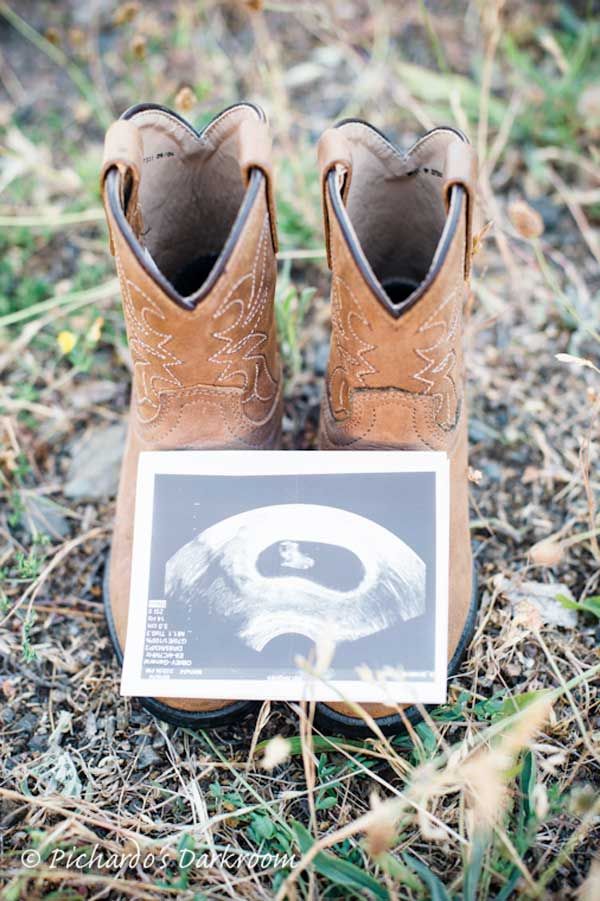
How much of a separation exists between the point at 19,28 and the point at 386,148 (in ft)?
5.73

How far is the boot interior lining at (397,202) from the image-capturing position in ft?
4.82

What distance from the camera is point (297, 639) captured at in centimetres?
142

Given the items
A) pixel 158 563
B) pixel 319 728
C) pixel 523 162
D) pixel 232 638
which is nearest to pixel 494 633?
pixel 319 728

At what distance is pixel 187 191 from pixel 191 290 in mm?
208

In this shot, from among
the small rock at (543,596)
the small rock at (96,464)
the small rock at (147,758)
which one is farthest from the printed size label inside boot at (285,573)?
the small rock at (96,464)

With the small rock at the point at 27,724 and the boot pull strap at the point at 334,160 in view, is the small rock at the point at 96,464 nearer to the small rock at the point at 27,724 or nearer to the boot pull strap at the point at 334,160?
the small rock at the point at 27,724

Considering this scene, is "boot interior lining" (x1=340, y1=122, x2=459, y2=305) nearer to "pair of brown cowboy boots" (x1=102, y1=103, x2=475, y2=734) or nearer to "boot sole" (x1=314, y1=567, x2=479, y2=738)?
"pair of brown cowboy boots" (x1=102, y1=103, x2=475, y2=734)

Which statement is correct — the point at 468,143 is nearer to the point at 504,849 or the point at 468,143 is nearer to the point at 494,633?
the point at 494,633

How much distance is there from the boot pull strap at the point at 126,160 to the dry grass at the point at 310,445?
37 centimetres

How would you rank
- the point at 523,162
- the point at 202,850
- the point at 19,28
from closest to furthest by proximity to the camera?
1. the point at 202,850
2. the point at 523,162
3. the point at 19,28

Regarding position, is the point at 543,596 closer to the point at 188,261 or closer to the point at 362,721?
the point at 362,721

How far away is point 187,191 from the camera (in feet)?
Result: 5.20

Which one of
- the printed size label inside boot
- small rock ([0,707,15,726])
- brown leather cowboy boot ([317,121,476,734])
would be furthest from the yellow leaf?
small rock ([0,707,15,726])

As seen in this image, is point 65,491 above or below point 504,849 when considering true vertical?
above
